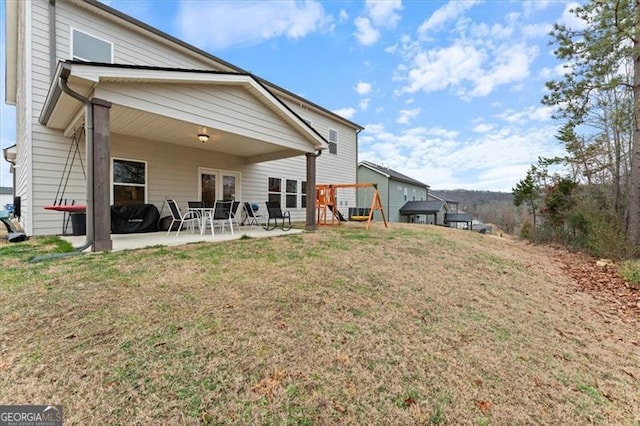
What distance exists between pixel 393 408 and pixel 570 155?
12.4 meters

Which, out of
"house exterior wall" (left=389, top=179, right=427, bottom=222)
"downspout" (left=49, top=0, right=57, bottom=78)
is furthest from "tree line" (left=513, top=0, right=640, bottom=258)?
"downspout" (left=49, top=0, right=57, bottom=78)

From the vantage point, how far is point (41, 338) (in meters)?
2.10

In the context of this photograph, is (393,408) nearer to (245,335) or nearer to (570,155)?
(245,335)

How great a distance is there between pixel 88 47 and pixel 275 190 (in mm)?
6813

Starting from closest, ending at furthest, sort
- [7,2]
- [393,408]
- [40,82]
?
[393,408] → [40,82] → [7,2]

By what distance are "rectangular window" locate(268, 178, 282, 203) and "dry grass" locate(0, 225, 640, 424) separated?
7380 mm

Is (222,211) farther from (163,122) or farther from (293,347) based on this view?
(293,347)

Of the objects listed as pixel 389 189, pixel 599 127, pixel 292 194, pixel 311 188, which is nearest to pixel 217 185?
pixel 292 194

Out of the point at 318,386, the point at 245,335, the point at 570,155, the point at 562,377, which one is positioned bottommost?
the point at 562,377

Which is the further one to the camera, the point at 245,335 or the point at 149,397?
the point at 245,335

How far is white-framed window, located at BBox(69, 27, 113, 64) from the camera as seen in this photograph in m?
6.66

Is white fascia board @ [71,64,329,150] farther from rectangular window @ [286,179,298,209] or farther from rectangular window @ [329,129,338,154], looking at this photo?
rectangular window @ [329,129,338,154]

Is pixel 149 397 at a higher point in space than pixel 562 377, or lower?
higher

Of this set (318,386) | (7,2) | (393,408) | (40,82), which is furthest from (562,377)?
(7,2)
